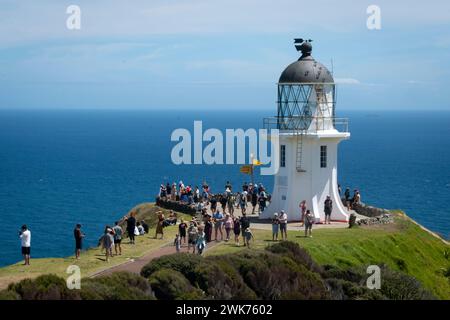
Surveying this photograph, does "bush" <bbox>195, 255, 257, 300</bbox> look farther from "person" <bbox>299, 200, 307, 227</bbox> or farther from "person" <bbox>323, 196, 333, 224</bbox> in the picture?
"person" <bbox>323, 196, 333, 224</bbox>

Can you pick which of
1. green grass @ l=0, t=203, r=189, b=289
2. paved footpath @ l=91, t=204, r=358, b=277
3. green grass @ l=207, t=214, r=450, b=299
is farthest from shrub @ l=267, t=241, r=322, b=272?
green grass @ l=0, t=203, r=189, b=289

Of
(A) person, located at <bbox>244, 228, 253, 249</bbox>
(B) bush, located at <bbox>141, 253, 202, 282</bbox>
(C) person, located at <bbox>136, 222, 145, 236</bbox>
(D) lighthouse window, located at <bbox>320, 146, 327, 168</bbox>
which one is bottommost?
(C) person, located at <bbox>136, 222, 145, 236</bbox>

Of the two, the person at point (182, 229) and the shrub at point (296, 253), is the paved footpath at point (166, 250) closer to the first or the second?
the person at point (182, 229)

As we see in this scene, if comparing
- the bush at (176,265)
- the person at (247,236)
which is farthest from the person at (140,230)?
the bush at (176,265)

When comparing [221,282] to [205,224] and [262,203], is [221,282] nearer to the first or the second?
[205,224]

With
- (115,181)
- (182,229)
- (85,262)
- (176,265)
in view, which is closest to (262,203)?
(182,229)

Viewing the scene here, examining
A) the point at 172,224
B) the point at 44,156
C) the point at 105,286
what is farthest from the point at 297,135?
the point at 44,156
